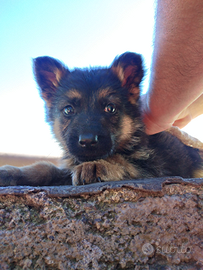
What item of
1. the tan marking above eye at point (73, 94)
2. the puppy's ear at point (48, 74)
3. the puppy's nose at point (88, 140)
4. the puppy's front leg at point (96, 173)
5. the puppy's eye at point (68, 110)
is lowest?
the puppy's front leg at point (96, 173)

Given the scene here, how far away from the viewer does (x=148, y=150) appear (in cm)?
308

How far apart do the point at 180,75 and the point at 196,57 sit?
30cm

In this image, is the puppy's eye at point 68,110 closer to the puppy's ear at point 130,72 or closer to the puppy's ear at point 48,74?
the puppy's ear at point 48,74

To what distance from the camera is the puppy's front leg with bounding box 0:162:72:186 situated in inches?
87.4

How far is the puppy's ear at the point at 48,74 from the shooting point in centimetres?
329

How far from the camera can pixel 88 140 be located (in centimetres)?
224

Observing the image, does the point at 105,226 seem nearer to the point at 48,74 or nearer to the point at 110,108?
the point at 110,108

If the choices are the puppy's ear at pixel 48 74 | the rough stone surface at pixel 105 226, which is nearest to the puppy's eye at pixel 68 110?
the puppy's ear at pixel 48 74

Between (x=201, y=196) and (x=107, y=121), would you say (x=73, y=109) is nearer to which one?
(x=107, y=121)

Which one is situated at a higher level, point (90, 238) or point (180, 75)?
point (180, 75)

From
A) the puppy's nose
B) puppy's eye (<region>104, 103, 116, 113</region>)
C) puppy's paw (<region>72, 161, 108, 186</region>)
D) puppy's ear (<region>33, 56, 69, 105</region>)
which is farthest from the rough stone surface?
puppy's ear (<region>33, 56, 69, 105</region>)

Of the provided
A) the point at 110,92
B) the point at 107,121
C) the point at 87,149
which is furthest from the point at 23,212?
the point at 110,92

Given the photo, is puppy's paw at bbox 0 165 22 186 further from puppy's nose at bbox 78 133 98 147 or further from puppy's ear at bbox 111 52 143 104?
puppy's ear at bbox 111 52 143 104

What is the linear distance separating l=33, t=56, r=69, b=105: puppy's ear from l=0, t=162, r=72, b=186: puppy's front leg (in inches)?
50.6
